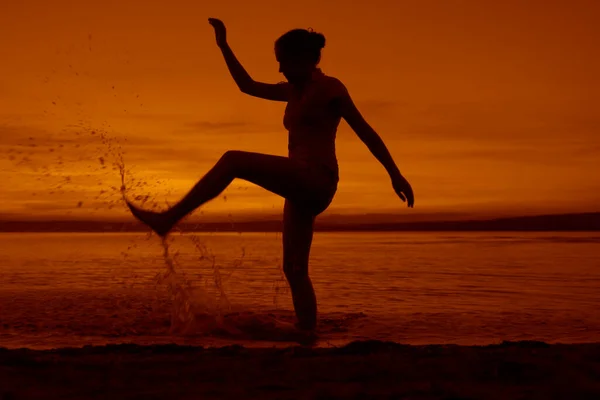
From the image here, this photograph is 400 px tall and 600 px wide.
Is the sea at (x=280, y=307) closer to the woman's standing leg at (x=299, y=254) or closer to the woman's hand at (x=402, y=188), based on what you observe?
the woman's standing leg at (x=299, y=254)

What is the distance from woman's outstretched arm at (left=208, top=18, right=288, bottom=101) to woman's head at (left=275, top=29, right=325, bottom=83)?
0.39m

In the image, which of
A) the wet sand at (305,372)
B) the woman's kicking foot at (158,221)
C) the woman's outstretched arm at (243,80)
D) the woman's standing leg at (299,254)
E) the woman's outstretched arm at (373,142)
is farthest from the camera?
the woman's outstretched arm at (243,80)

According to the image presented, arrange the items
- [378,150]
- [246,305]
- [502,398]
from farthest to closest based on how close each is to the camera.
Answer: [246,305]
[378,150]
[502,398]

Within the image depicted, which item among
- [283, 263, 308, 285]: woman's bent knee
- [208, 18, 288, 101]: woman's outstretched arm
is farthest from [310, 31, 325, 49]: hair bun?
[283, 263, 308, 285]: woman's bent knee

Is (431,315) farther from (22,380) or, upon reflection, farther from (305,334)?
(22,380)

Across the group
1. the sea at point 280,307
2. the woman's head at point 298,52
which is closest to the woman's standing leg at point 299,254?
the sea at point 280,307

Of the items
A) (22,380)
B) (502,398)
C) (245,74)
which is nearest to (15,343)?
(22,380)

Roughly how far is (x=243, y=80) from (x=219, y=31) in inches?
16.8

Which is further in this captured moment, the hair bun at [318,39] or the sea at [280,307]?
the sea at [280,307]

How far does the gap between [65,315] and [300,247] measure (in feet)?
8.39

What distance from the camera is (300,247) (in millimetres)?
5645

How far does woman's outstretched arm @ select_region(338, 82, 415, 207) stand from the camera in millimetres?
4949

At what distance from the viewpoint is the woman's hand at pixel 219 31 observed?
5699mm

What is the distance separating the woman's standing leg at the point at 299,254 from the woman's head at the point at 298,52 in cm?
102
